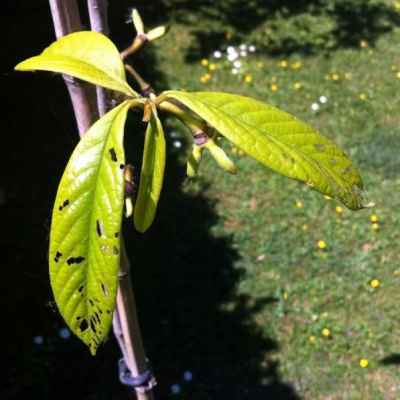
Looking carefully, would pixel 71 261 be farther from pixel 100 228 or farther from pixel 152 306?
pixel 152 306

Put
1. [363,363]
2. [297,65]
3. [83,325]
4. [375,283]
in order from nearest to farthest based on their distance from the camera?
[83,325], [363,363], [375,283], [297,65]

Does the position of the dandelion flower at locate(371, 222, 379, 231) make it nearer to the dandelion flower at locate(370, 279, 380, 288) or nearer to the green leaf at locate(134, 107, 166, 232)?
the dandelion flower at locate(370, 279, 380, 288)

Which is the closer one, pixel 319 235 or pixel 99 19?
pixel 99 19

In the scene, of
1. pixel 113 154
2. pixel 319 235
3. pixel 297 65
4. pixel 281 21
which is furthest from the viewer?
pixel 281 21

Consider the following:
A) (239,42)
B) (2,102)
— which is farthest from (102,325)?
(239,42)

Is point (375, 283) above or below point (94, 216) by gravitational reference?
below

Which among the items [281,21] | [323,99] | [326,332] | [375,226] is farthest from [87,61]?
[281,21]

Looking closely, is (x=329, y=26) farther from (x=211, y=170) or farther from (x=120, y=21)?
(x=211, y=170)

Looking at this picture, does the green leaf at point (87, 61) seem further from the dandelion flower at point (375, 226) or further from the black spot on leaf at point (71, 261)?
the dandelion flower at point (375, 226)
